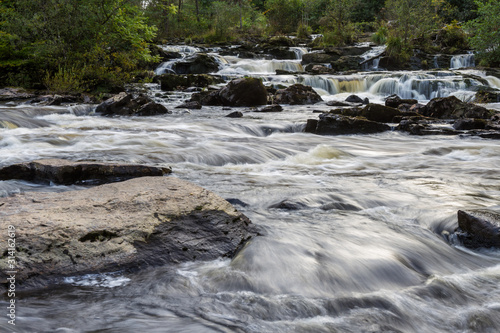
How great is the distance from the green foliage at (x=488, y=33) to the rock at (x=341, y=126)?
43.2 feet

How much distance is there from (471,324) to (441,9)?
3318cm

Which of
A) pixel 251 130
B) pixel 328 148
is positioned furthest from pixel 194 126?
pixel 328 148

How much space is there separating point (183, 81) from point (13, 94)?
6136 millimetres

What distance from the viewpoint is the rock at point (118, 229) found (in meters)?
2.48

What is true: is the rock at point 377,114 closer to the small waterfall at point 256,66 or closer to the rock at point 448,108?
the rock at point 448,108

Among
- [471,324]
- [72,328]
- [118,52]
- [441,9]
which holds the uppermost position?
[441,9]

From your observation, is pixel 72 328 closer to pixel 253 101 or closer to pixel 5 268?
pixel 5 268

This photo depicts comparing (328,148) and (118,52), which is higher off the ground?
(118,52)

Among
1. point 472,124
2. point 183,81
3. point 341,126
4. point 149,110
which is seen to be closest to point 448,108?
point 472,124

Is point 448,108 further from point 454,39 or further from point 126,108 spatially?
point 454,39

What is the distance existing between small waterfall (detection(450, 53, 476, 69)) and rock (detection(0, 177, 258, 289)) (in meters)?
21.7

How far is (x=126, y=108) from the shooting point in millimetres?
11344

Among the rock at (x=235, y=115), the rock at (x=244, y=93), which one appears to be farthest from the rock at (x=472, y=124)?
the rock at (x=244, y=93)

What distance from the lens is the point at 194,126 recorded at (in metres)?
9.74
